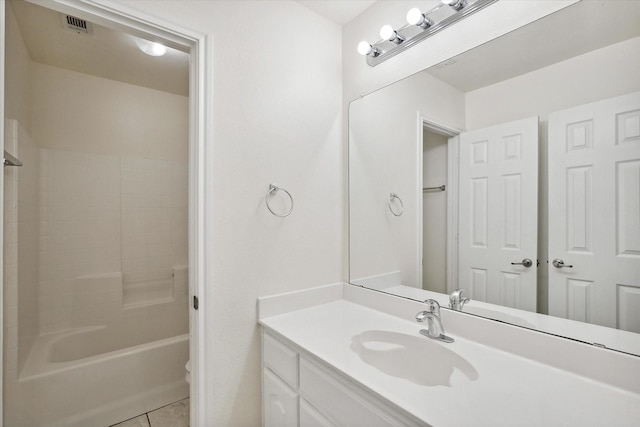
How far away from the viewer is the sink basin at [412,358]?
3.34ft

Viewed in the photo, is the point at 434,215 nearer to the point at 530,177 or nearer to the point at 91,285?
the point at 530,177

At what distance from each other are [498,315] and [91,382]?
7.45 feet

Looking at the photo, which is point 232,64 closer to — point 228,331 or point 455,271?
point 228,331

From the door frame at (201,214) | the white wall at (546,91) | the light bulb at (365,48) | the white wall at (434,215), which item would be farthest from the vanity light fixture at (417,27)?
the door frame at (201,214)

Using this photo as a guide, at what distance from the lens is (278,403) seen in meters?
1.25

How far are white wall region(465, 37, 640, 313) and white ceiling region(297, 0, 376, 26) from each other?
800 millimetres

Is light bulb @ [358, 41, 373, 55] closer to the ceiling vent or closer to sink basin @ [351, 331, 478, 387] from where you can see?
sink basin @ [351, 331, 478, 387]

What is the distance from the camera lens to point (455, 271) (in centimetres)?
127

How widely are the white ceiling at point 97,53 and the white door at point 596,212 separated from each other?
225 centimetres

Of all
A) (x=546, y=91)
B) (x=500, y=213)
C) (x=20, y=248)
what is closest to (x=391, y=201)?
(x=500, y=213)

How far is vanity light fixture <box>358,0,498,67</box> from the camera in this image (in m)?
1.15

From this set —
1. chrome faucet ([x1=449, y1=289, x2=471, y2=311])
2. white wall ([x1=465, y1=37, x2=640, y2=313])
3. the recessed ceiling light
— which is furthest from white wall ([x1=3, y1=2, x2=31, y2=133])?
chrome faucet ([x1=449, y1=289, x2=471, y2=311])

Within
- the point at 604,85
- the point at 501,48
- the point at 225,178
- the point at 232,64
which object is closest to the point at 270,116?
the point at 232,64

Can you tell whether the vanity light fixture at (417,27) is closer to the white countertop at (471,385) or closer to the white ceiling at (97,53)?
the white countertop at (471,385)
